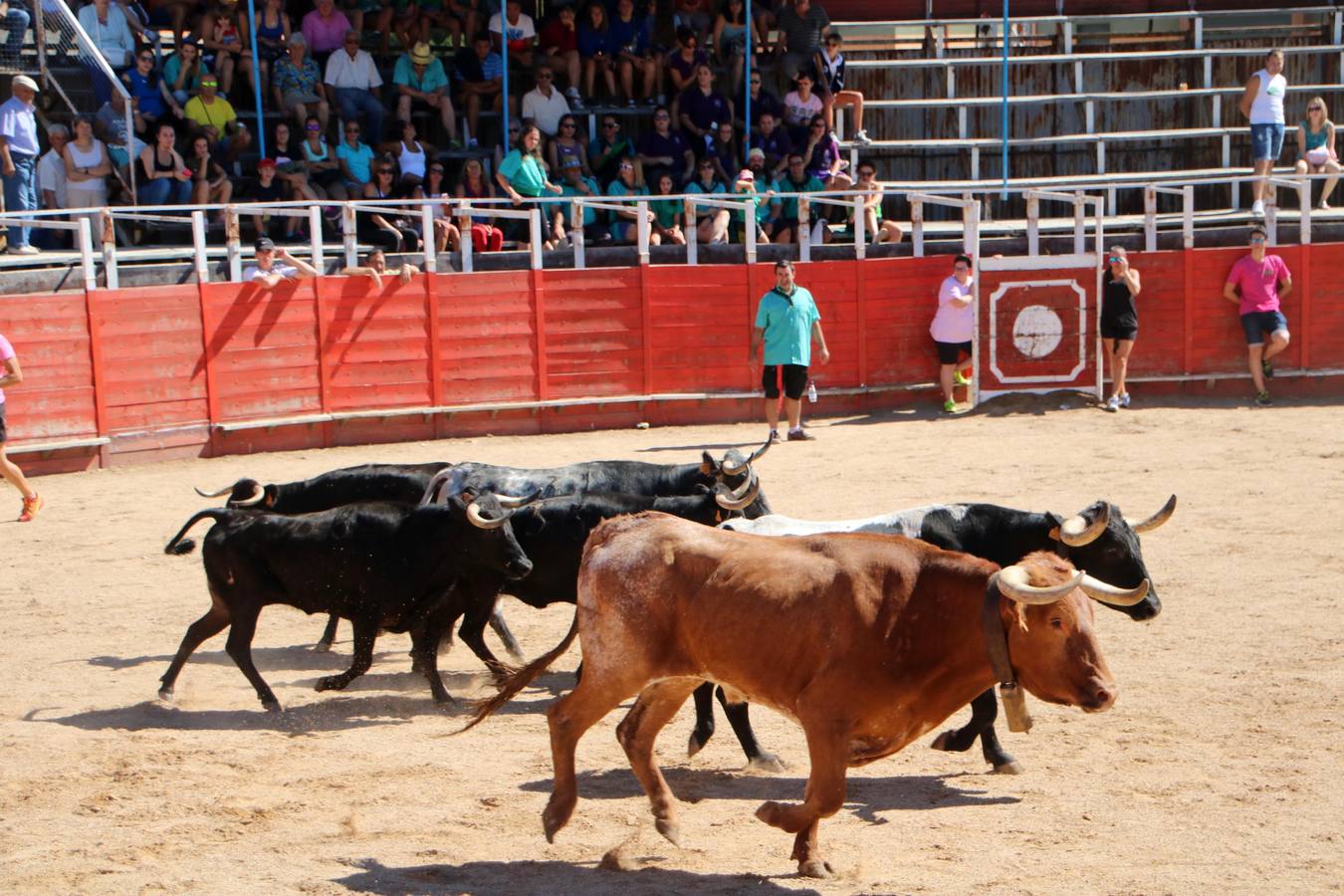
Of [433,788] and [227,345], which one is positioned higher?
[227,345]

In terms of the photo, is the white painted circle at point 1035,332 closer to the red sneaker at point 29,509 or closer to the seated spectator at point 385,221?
the seated spectator at point 385,221

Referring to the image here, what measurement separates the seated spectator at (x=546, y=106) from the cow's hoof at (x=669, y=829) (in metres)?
13.7

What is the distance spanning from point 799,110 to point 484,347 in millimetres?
5495

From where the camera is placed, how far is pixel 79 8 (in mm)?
17188

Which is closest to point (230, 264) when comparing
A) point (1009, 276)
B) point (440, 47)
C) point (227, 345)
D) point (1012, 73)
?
point (227, 345)

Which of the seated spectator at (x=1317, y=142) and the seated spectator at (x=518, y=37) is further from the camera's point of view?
the seated spectator at (x=1317, y=142)

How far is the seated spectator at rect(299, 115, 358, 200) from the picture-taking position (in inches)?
666

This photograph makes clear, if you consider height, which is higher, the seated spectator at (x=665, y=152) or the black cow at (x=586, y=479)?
the seated spectator at (x=665, y=152)

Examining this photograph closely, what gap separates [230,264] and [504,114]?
4025 millimetres

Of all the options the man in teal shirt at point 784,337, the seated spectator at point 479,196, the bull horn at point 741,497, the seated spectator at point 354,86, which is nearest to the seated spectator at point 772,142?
the seated spectator at point 479,196

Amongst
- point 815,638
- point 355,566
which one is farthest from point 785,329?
point 815,638

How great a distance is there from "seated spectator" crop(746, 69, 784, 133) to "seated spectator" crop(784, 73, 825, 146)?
0.15m

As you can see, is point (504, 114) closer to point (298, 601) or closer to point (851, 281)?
point (851, 281)

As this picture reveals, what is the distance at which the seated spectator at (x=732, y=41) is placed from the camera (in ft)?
65.8
